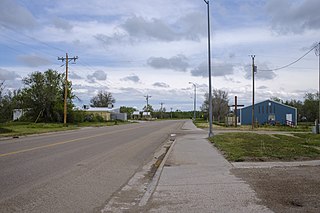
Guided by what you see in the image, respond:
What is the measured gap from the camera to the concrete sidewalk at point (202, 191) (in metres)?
6.50

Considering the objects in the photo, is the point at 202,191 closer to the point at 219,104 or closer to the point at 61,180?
the point at 61,180

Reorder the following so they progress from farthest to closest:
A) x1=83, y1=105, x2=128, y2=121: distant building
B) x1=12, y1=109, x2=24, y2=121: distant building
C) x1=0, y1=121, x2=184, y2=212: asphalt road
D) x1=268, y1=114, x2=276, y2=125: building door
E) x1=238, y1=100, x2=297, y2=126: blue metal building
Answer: x1=83, y1=105, x2=128, y2=121: distant building → x1=12, y1=109, x2=24, y2=121: distant building → x1=238, y1=100, x2=297, y2=126: blue metal building → x1=268, y1=114, x2=276, y2=125: building door → x1=0, y1=121, x2=184, y2=212: asphalt road

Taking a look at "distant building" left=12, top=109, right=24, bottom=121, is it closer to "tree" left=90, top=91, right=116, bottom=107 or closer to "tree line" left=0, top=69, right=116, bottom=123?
"tree line" left=0, top=69, right=116, bottom=123

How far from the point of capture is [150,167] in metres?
12.4

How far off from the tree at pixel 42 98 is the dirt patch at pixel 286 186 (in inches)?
2410

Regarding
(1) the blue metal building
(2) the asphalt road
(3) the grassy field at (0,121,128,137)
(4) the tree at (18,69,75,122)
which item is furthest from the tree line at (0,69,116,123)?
(2) the asphalt road

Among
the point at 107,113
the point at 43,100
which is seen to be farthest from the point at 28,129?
the point at 107,113

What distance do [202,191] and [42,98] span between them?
215 feet

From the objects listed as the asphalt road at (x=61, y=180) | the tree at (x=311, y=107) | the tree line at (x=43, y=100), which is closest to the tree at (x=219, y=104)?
the tree at (x=311, y=107)

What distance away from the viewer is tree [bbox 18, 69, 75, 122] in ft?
225

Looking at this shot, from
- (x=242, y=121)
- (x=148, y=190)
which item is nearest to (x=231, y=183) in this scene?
(x=148, y=190)

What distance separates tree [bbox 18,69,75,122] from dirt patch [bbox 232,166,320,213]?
6123cm

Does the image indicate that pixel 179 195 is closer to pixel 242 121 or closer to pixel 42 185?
pixel 42 185

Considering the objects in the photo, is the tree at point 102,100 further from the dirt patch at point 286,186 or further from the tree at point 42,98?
the dirt patch at point 286,186
